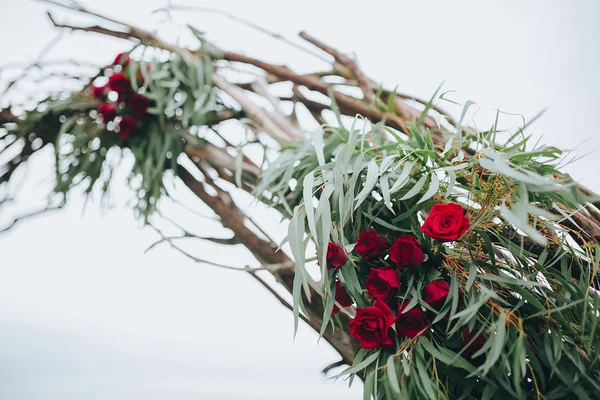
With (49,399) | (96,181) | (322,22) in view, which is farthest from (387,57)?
(49,399)

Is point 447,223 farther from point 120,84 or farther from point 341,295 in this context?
point 120,84

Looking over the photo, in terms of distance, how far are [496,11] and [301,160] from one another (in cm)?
54

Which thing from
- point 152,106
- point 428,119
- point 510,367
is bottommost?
point 510,367

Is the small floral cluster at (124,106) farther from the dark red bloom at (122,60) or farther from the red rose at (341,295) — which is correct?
the red rose at (341,295)

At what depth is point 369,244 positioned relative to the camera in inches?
16.8

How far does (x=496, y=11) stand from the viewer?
91cm

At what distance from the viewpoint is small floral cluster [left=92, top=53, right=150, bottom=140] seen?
32.7 inches

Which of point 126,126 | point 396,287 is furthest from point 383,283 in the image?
point 126,126

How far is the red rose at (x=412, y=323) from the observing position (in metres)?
0.39

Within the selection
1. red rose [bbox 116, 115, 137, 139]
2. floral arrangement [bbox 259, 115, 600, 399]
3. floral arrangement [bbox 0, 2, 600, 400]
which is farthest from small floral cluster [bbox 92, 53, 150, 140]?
floral arrangement [bbox 259, 115, 600, 399]

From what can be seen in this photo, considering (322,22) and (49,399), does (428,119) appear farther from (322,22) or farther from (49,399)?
(49,399)

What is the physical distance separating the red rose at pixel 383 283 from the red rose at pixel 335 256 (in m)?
0.03

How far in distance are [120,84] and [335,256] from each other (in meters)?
0.59

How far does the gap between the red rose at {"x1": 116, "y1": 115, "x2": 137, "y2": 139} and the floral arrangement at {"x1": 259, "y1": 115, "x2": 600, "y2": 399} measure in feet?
1.62
